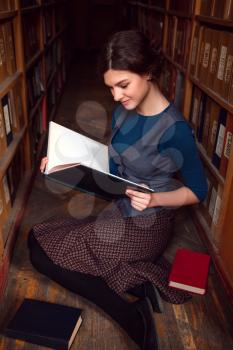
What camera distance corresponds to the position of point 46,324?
50.7 inches

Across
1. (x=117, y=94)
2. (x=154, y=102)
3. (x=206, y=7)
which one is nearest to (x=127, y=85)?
(x=117, y=94)

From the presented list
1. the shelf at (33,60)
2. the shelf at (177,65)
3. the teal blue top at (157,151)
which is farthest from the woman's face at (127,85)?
the shelf at (177,65)

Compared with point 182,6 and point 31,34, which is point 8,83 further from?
point 182,6

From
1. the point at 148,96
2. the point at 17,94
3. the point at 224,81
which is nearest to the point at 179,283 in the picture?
the point at 148,96

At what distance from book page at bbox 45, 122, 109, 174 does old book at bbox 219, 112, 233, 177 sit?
1.76ft

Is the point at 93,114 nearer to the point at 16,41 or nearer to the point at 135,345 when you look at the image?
the point at 16,41

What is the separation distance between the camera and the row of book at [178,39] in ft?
7.84

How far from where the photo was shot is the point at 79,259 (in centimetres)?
137

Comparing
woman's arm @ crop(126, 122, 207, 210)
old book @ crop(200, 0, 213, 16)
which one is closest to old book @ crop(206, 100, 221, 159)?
old book @ crop(200, 0, 213, 16)

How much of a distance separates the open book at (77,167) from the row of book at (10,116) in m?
0.51

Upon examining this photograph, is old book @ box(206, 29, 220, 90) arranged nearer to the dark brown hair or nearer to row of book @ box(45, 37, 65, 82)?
the dark brown hair

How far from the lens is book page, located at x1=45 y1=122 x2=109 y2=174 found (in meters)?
1.20

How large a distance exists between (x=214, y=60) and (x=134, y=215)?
0.89 m

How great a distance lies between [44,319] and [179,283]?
490 mm
